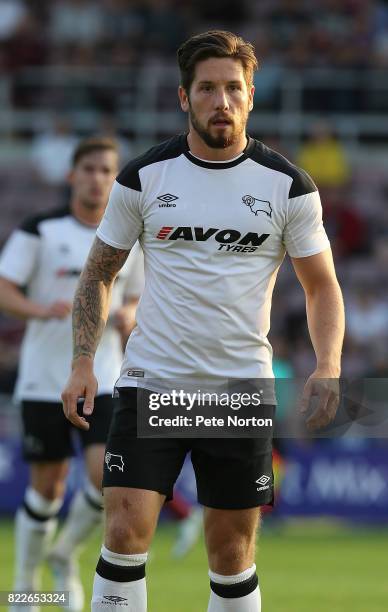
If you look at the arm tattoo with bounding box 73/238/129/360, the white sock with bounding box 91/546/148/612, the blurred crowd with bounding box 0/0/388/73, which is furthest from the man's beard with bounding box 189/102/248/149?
the blurred crowd with bounding box 0/0/388/73

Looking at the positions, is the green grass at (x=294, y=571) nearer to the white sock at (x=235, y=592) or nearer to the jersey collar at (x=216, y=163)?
the white sock at (x=235, y=592)

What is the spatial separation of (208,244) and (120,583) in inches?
55.4

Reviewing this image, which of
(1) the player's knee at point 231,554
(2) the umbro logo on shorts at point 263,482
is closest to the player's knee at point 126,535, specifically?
(1) the player's knee at point 231,554

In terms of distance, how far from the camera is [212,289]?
560cm

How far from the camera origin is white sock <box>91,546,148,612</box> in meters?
5.41

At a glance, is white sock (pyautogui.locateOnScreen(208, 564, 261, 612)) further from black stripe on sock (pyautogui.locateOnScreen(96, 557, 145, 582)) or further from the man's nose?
the man's nose

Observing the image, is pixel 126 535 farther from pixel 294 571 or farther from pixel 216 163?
pixel 294 571

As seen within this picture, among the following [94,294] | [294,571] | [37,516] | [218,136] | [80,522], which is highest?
[218,136]

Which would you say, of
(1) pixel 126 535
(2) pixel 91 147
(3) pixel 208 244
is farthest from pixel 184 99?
(2) pixel 91 147

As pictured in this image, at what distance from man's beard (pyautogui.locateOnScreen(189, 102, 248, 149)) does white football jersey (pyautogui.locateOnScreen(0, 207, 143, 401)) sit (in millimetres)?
2784

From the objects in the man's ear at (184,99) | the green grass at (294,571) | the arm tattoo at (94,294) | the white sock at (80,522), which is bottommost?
the green grass at (294,571)

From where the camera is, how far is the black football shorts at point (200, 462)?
5.52m

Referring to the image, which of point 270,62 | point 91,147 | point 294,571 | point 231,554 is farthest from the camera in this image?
point 270,62

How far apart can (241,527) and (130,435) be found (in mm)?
607
